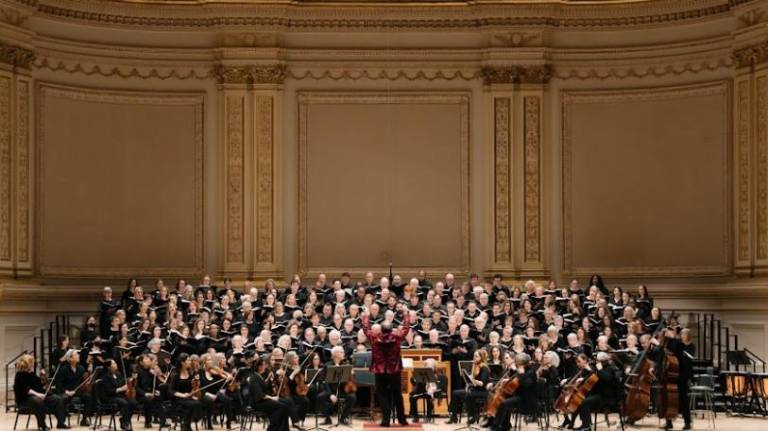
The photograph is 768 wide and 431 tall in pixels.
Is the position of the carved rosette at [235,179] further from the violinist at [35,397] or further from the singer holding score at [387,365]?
the singer holding score at [387,365]

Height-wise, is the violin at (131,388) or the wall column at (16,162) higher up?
the wall column at (16,162)

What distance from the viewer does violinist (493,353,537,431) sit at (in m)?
14.4

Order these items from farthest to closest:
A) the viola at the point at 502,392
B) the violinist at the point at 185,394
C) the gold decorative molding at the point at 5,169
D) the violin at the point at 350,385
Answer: the gold decorative molding at the point at 5,169 < the violin at the point at 350,385 < the violinist at the point at 185,394 < the viola at the point at 502,392

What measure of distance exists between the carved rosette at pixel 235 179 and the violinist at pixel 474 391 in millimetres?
6364

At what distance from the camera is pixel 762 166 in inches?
760

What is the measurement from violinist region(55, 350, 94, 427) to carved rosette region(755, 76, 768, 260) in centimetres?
946

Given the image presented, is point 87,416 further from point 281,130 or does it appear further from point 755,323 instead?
point 755,323

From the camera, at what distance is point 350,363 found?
16.3m

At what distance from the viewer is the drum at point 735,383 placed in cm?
1627

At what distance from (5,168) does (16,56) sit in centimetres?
159

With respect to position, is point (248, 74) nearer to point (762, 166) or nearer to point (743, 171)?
point (743, 171)

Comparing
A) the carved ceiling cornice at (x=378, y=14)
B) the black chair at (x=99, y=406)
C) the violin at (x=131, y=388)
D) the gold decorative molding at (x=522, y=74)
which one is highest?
the carved ceiling cornice at (x=378, y=14)

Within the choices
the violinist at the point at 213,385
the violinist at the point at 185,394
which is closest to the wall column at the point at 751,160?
the violinist at the point at 213,385

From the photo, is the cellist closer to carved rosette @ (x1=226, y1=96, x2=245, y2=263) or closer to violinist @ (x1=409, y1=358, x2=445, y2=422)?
violinist @ (x1=409, y1=358, x2=445, y2=422)
